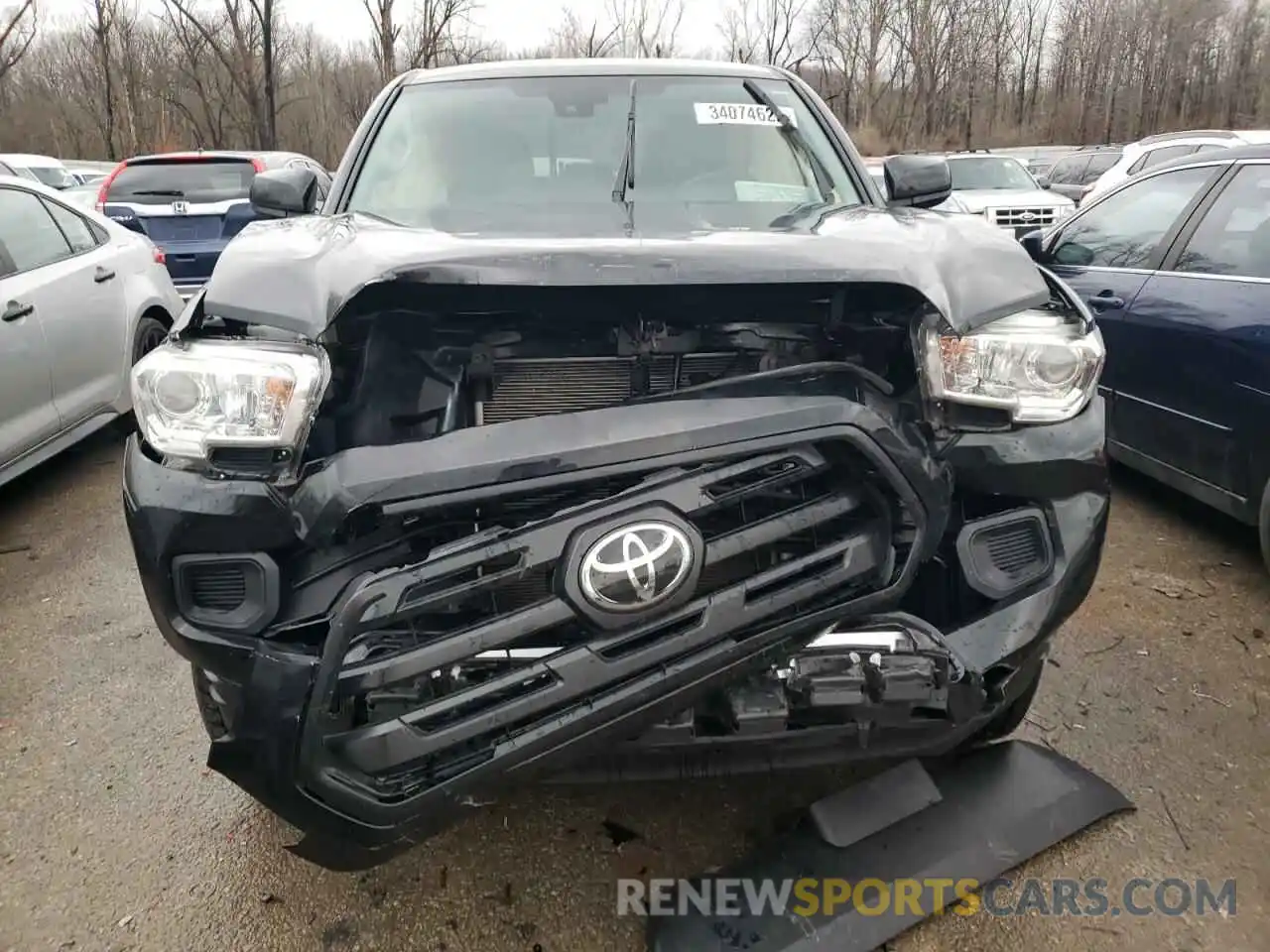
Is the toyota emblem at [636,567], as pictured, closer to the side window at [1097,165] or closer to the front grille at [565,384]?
the front grille at [565,384]

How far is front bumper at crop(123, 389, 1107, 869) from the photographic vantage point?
1.50 metres

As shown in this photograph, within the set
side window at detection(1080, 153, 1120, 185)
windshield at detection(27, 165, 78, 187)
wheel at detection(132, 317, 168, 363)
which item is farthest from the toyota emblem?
windshield at detection(27, 165, 78, 187)

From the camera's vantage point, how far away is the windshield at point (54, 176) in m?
17.0

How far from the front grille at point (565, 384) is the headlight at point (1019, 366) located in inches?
21.2

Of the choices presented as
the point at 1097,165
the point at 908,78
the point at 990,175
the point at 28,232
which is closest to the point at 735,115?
the point at 28,232

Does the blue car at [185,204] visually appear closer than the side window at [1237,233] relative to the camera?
No

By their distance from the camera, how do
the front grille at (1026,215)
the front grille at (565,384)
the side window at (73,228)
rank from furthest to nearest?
1. the front grille at (1026,215)
2. the side window at (73,228)
3. the front grille at (565,384)

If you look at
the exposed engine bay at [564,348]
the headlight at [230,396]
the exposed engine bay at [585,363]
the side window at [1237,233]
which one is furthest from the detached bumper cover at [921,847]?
the side window at [1237,233]

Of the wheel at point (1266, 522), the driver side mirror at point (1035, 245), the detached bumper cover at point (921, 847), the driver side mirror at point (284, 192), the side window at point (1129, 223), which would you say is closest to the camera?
the detached bumper cover at point (921, 847)

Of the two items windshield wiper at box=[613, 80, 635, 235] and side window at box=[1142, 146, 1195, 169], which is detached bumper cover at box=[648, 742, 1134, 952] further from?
side window at box=[1142, 146, 1195, 169]

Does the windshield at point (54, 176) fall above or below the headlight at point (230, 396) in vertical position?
above

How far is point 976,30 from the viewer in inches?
1682

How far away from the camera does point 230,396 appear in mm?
1639

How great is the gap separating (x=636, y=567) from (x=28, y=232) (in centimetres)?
453
